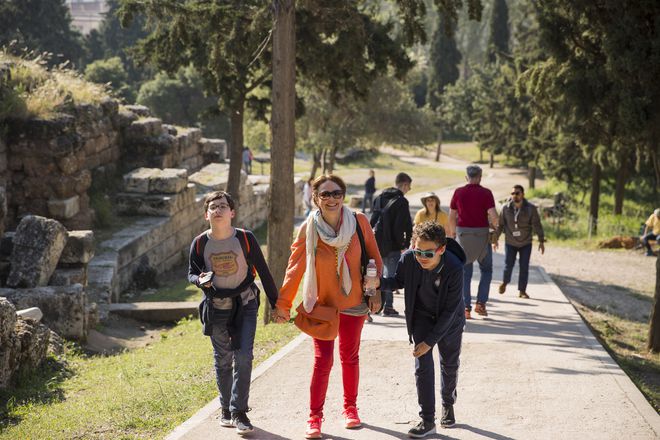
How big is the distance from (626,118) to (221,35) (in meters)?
6.81

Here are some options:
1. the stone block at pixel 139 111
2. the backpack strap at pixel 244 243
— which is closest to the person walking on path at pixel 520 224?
the backpack strap at pixel 244 243

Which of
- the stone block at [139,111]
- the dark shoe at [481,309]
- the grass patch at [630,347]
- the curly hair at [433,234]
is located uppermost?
the stone block at [139,111]

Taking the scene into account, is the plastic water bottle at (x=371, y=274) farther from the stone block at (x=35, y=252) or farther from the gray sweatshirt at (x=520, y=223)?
the stone block at (x=35, y=252)

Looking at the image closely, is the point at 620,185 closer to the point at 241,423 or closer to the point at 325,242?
the point at 325,242

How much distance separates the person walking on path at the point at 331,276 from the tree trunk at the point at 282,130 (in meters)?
4.36

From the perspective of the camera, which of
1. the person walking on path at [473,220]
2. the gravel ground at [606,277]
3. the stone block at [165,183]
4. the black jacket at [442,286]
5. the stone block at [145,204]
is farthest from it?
the stone block at [165,183]

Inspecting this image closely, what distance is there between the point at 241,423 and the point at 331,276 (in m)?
1.20

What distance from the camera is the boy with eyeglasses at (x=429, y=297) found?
5.59m

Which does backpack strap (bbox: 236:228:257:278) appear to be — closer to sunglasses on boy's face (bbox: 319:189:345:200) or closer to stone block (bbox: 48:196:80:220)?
sunglasses on boy's face (bbox: 319:189:345:200)

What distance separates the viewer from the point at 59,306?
1014 cm

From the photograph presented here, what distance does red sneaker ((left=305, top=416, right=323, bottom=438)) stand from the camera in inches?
224

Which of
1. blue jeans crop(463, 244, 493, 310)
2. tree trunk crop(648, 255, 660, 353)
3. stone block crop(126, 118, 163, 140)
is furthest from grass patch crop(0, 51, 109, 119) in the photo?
tree trunk crop(648, 255, 660, 353)

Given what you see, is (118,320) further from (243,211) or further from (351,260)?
(243,211)

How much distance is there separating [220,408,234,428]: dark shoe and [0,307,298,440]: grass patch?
43 cm
